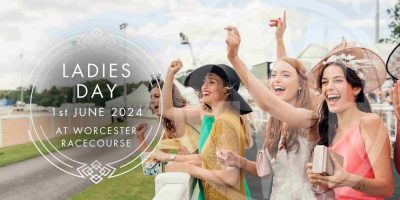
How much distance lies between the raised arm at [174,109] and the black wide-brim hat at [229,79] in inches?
8.1

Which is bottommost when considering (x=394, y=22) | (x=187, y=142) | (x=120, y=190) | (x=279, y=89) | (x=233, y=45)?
(x=120, y=190)

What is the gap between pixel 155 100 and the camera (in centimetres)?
237

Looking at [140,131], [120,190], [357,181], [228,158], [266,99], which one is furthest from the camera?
[120,190]

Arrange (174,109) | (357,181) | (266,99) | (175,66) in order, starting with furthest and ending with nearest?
(174,109) < (175,66) < (266,99) < (357,181)

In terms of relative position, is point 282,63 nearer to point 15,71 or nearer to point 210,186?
point 210,186

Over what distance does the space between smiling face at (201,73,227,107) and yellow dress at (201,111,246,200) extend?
0.06 metres

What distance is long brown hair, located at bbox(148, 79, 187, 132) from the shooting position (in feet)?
7.30

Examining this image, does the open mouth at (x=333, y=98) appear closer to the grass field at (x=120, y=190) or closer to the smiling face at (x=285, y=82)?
the smiling face at (x=285, y=82)

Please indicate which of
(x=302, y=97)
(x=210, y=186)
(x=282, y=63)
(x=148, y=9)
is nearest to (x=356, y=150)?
(x=302, y=97)

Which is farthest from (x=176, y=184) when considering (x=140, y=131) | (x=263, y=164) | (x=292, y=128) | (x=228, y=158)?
(x=140, y=131)

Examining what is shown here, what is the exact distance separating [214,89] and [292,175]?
0.39 metres

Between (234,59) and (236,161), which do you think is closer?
(234,59)

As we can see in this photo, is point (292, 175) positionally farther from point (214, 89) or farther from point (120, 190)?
point (120, 190)

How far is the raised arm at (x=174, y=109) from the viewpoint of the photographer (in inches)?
85.3
